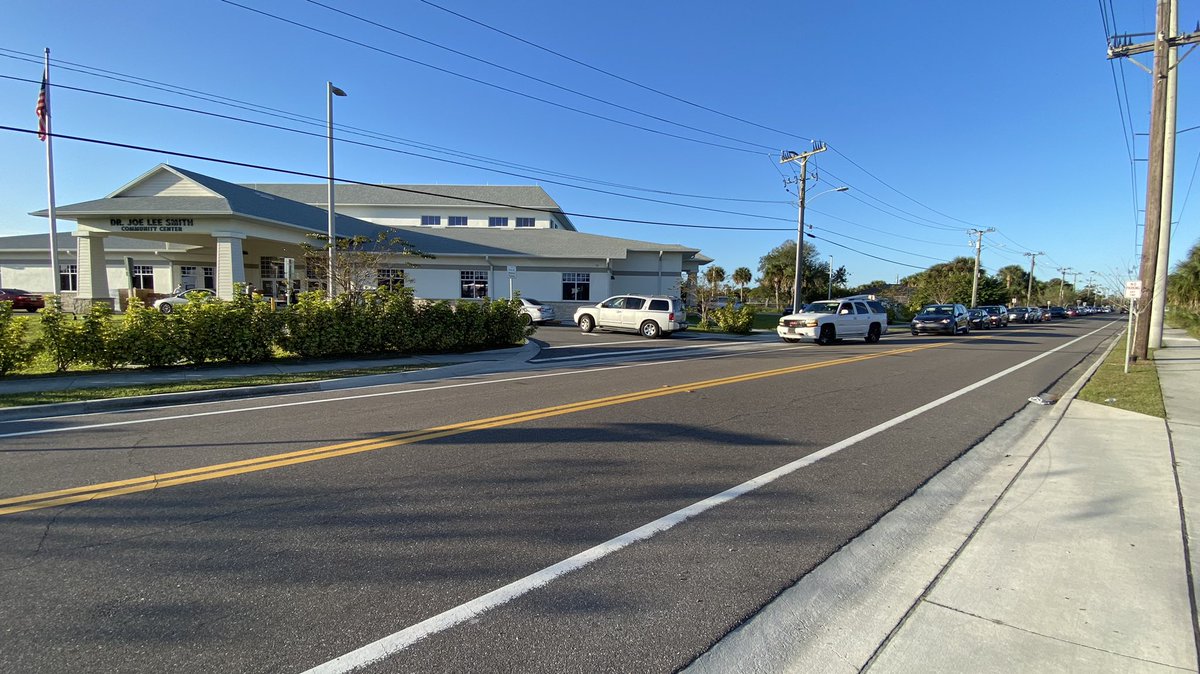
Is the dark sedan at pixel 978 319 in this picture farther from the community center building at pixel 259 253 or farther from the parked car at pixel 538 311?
the parked car at pixel 538 311

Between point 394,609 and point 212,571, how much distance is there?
4.23 feet

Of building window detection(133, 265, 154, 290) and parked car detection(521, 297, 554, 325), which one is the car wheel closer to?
parked car detection(521, 297, 554, 325)

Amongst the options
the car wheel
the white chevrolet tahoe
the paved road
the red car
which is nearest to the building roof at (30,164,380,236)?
the red car

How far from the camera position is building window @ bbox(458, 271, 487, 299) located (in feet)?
109

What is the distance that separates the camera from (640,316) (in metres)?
24.0

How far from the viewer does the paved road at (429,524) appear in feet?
8.70

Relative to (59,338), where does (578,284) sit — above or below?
above

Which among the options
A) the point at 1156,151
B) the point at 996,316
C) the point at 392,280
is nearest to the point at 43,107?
the point at 392,280

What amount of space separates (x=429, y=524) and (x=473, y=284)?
100 feet

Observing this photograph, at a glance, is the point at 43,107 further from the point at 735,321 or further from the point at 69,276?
the point at 735,321

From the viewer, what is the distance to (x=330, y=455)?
5.52 m

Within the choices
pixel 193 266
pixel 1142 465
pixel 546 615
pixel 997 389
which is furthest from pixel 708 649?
pixel 193 266

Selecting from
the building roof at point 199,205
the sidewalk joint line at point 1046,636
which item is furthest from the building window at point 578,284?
the sidewalk joint line at point 1046,636

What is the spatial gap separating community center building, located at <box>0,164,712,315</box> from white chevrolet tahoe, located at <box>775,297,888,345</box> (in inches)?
513
